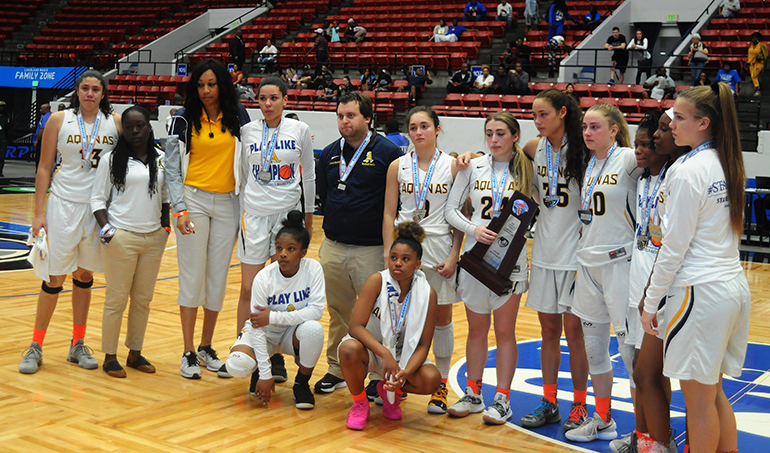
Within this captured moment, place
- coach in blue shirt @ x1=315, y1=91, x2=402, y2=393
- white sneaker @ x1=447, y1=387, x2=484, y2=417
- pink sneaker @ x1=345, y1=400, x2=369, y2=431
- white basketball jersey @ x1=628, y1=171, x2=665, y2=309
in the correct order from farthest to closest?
coach in blue shirt @ x1=315, y1=91, x2=402, y2=393
white sneaker @ x1=447, y1=387, x2=484, y2=417
pink sneaker @ x1=345, y1=400, x2=369, y2=431
white basketball jersey @ x1=628, y1=171, x2=665, y2=309

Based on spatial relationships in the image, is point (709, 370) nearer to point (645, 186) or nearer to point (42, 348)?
point (645, 186)

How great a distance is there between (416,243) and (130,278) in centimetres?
183

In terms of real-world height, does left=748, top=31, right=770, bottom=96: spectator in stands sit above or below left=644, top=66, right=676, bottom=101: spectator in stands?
above

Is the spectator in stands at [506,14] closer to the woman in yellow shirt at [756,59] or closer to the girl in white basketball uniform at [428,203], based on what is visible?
the woman in yellow shirt at [756,59]

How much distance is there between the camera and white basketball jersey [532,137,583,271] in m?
3.68

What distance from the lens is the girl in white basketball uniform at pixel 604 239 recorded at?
3.45 meters

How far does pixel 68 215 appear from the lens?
4453 millimetres

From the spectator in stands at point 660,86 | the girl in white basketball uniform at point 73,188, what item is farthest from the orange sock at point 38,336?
the spectator in stands at point 660,86

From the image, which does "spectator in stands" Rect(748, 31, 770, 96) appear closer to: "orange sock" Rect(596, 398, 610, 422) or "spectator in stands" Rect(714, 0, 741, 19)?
"spectator in stands" Rect(714, 0, 741, 19)

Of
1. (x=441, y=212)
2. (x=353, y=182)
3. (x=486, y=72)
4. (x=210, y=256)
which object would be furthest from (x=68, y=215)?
(x=486, y=72)

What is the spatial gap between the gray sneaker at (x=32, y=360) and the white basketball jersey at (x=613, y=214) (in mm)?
3250

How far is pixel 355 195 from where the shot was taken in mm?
4121

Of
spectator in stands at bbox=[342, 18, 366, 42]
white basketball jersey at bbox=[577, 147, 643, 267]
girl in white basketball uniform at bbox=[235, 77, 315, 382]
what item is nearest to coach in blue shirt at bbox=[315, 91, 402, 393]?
girl in white basketball uniform at bbox=[235, 77, 315, 382]

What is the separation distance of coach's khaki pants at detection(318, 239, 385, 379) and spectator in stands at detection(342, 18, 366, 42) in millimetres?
15834
